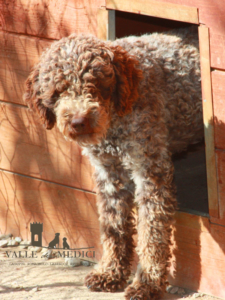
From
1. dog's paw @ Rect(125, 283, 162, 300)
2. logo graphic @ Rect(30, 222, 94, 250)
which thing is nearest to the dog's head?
dog's paw @ Rect(125, 283, 162, 300)

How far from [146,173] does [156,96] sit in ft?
1.73

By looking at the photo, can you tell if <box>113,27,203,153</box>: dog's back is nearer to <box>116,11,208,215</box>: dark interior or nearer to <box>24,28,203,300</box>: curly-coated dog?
<box>24,28,203,300</box>: curly-coated dog

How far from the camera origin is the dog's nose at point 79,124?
2523 mm

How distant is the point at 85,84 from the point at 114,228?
3.92ft

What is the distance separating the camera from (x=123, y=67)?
2.72 meters

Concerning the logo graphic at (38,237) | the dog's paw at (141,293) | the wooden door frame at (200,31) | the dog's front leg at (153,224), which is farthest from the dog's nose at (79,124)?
the logo graphic at (38,237)

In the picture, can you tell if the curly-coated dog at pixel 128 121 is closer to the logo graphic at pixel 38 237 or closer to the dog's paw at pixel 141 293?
the dog's paw at pixel 141 293

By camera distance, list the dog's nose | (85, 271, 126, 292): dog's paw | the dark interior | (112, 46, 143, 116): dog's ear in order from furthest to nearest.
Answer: the dark interior, (85, 271, 126, 292): dog's paw, (112, 46, 143, 116): dog's ear, the dog's nose

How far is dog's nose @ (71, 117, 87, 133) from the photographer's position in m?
2.52

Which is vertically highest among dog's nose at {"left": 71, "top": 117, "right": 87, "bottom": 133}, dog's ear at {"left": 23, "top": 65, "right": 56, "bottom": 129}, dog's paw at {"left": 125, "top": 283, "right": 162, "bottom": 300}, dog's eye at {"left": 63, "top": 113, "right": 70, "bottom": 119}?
dog's ear at {"left": 23, "top": 65, "right": 56, "bottom": 129}

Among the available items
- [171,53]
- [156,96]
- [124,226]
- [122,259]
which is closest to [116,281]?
[122,259]

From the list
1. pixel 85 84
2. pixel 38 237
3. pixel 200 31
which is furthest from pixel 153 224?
pixel 38 237

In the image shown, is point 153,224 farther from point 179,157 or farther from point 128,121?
point 179,157

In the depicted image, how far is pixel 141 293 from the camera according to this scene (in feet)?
9.89
